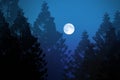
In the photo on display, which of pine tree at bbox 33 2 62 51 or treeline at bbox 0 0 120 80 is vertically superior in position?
pine tree at bbox 33 2 62 51

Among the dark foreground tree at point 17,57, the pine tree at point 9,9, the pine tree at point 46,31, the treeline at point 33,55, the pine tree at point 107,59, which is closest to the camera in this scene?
the dark foreground tree at point 17,57

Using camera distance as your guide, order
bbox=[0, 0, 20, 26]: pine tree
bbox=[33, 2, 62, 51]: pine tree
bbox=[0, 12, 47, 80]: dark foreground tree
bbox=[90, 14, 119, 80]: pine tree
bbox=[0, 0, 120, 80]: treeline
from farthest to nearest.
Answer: bbox=[33, 2, 62, 51]: pine tree
bbox=[0, 0, 20, 26]: pine tree
bbox=[90, 14, 119, 80]: pine tree
bbox=[0, 0, 120, 80]: treeline
bbox=[0, 12, 47, 80]: dark foreground tree

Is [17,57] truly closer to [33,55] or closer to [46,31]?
[33,55]

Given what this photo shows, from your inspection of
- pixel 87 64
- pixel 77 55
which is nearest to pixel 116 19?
pixel 77 55

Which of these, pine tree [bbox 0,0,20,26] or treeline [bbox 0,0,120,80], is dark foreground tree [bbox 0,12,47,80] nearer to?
treeline [bbox 0,0,120,80]

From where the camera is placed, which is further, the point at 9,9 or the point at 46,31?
the point at 46,31

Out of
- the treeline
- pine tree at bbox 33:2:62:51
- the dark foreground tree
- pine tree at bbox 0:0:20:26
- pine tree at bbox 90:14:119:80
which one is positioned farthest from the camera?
pine tree at bbox 33:2:62:51

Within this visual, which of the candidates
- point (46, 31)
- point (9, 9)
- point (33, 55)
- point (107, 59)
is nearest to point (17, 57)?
point (33, 55)

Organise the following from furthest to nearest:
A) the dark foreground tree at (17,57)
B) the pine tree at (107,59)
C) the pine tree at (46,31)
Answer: the pine tree at (46,31) → the pine tree at (107,59) → the dark foreground tree at (17,57)

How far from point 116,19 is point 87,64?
17255mm

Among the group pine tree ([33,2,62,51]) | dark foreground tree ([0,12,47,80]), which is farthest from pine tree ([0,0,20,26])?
dark foreground tree ([0,12,47,80])

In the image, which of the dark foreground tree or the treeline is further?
the treeline

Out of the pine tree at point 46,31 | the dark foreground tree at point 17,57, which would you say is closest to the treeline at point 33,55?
the dark foreground tree at point 17,57

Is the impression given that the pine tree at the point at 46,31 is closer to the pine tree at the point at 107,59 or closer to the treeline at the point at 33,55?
the treeline at the point at 33,55
